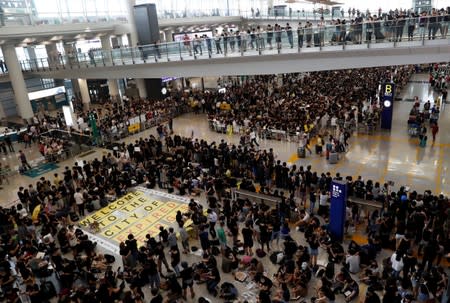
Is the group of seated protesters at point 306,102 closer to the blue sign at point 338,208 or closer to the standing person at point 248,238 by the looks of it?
the blue sign at point 338,208

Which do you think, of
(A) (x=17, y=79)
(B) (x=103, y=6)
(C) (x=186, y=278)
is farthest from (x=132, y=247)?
(B) (x=103, y=6)

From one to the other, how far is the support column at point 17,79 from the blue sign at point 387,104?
25.8 m

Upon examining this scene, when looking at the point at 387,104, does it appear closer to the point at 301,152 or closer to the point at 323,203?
the point at 301,152

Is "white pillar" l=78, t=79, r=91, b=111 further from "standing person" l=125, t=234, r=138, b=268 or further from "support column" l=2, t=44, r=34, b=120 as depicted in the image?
"standing person" l=125, t=234, r=138, b=268

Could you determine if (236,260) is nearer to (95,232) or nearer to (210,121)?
(95,232)

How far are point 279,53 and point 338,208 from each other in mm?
10235

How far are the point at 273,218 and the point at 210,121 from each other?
1320cm

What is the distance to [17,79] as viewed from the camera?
27578mm

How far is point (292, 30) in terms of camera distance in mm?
17328

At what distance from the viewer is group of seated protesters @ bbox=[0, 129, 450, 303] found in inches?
344

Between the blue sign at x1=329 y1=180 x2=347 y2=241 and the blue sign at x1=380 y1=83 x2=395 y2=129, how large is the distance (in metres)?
11.2

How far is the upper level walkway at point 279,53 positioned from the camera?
51.0 ft

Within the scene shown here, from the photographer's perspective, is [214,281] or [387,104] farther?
[387,104]

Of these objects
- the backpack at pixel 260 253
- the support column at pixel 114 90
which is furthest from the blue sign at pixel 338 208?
the support column at pixel 114 90
